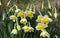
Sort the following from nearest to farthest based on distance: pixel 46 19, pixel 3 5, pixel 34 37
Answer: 1. pixel 46 19
2. pixel 34 37
3. pixel 3 5

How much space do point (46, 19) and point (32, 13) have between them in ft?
0.82

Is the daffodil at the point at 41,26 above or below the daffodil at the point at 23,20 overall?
below

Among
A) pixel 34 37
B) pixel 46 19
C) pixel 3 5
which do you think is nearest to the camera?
pixel 46 19

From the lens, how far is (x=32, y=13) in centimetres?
268

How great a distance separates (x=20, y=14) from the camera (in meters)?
2.61

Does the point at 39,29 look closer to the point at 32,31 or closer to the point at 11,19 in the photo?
the point at 32,31

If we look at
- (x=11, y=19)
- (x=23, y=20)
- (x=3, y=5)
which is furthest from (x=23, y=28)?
(x=3, y=5)

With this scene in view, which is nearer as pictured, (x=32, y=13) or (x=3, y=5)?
(x=32, y=13)

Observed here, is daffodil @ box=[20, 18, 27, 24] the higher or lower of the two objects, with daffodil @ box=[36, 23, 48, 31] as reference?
higher

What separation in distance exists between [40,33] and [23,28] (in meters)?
0.24

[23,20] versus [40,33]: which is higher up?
[23,20]

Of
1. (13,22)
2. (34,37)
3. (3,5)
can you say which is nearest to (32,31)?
(34,37)

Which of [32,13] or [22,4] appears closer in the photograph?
[32,13]

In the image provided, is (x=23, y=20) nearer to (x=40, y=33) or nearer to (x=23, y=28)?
(x=23, y=28)
